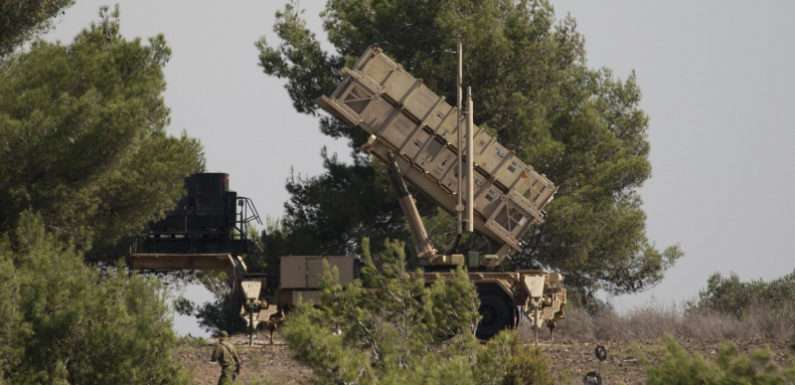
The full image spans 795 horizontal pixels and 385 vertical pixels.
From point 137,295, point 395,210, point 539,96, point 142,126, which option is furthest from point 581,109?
point 137,295

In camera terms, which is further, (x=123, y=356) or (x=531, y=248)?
(x=531, y=248)

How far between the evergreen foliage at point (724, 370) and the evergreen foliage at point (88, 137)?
1262cm

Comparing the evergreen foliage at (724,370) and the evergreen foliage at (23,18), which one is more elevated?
the evergreen foliage at (23,18)

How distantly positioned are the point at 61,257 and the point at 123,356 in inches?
65.0

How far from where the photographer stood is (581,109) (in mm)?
38562

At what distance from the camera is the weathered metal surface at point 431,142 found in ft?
91.2

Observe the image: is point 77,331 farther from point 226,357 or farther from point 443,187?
point 443,187

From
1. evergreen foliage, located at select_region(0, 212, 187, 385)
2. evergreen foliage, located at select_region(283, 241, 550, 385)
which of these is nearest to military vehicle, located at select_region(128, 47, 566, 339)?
evergreen foliage, located at select_region(0, 212, 187, 385)

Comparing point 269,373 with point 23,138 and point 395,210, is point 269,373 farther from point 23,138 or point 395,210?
point 395,210

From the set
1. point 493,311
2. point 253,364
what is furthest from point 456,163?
point 253,364

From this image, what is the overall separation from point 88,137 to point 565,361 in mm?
7212

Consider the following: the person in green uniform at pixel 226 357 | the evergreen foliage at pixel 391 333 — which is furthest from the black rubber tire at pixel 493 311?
the evergreen foliage at pixel 391 333

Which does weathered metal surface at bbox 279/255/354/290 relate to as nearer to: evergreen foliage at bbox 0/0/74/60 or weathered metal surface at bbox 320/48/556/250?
weathered metal surface at bbox 320/48/556/250

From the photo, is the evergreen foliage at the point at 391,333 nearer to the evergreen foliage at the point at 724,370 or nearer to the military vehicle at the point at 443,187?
the evergreen foliage at the point at 724,370
